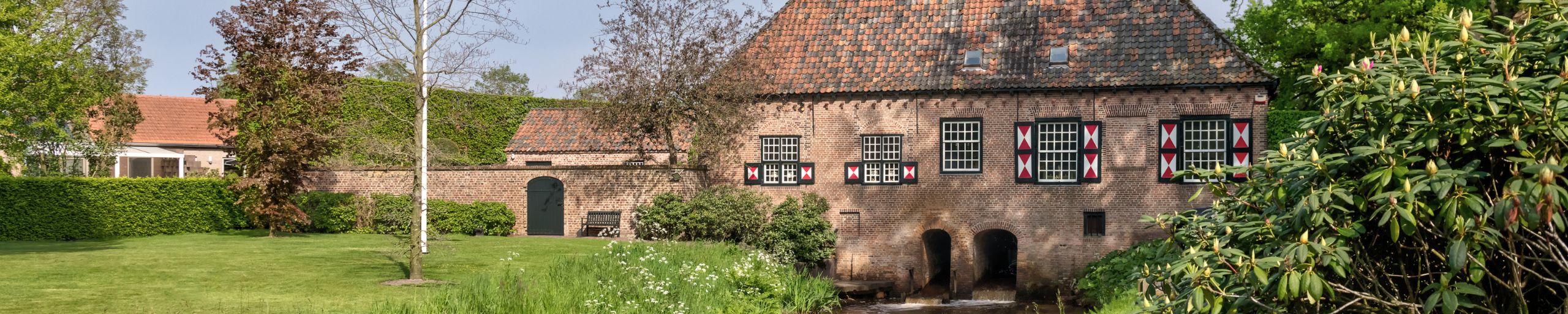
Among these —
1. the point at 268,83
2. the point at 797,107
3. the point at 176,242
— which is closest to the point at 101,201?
the point at 176,242

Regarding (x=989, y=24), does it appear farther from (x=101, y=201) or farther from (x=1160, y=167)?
(x=101, y=201)

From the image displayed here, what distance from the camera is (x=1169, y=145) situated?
1934cm

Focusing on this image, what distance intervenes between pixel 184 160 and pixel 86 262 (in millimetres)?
25313

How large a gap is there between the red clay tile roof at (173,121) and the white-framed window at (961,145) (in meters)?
26.1

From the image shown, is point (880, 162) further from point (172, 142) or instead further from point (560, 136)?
point (172, 142)

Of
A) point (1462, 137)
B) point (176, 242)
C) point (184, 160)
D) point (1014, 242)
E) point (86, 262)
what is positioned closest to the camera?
point (1462, 137)

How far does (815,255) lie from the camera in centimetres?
2038

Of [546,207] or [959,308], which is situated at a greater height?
[546,207]

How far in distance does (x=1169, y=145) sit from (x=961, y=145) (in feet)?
11.4

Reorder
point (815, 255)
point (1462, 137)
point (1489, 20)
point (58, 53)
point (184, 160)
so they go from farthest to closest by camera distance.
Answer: point (184, 160) → point (815, 255) → point (58, 53) → point (1489, 20) → point (1462, 137)

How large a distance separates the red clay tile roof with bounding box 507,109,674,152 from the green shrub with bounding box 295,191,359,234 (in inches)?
208

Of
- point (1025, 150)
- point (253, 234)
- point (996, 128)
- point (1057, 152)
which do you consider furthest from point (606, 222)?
point (1057, 152)

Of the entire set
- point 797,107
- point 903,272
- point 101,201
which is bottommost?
point 903,272

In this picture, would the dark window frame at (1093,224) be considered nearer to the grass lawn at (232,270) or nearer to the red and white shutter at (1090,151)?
the red and white shutter at (1090,151)
